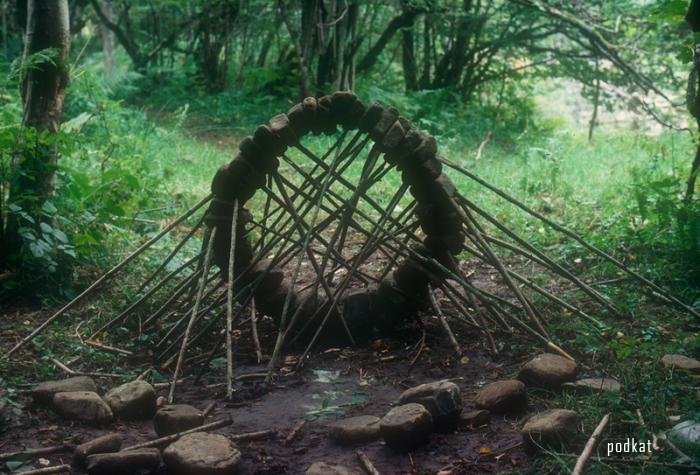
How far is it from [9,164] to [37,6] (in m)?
1.06

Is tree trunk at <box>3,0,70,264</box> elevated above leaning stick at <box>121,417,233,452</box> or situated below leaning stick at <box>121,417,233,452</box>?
above

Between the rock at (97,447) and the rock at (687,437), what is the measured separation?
215cm

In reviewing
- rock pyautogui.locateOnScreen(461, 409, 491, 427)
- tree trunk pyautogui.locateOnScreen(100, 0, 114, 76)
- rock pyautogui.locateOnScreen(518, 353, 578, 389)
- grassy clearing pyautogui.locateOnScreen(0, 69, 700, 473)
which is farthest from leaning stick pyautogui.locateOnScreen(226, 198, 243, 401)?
tree trunk pyautogui.locateOnScreen(100, 0, 114, 76)

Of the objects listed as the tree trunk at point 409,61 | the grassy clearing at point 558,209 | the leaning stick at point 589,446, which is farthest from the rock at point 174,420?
the tree trunk at point 409,61

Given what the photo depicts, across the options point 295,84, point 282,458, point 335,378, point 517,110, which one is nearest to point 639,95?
point 517,110

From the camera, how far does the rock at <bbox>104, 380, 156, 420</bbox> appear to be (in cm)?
376

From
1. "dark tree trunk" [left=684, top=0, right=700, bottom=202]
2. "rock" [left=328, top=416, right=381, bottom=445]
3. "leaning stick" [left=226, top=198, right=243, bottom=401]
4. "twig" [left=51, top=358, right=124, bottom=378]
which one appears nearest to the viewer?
"rock" [left=328, top=416, right=381, bottom=445]

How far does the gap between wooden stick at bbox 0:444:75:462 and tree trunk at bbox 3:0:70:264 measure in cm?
197

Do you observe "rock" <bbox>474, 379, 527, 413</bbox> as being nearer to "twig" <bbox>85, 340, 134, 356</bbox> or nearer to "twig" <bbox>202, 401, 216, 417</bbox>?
"twig" <bbox>202, 401, 216, 417</bbox>

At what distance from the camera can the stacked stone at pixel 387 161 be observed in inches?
172

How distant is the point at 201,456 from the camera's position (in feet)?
10.3

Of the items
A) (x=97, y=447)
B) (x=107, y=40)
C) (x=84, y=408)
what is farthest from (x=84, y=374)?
(x=107, y=40)

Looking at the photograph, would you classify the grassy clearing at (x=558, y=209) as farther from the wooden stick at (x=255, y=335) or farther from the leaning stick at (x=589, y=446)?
the wooden stick at (x=255, y=335)

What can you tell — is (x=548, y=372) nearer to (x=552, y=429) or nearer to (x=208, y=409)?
(x=552, y=429)
